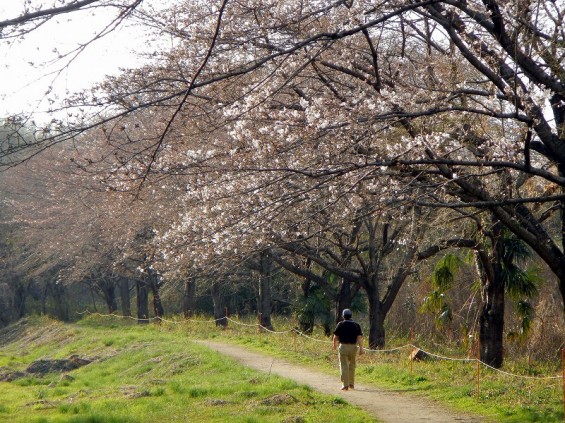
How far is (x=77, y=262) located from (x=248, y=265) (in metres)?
12.4

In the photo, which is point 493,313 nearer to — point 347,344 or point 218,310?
point 347,344

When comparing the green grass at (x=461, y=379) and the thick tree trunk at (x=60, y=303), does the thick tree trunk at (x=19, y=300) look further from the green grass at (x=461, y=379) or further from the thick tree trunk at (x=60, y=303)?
the green grass at (x=461, y=379)

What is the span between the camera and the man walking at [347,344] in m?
15.3

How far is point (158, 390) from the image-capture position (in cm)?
1662

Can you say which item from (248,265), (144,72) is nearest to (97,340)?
(248,265)

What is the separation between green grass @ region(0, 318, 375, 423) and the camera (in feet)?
43.7

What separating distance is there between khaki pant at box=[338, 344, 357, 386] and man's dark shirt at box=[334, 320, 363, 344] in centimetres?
9

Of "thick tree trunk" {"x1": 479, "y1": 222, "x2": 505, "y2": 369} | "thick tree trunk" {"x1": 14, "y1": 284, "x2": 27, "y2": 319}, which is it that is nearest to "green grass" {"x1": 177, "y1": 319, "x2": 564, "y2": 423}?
"thick tree trunk" {"x1": 479, "y1": 222, "x2": 505, "y2": 369}

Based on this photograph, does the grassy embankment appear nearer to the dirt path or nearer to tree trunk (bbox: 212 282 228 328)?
the dirt path

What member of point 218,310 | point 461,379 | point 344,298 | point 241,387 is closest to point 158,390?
point 241,387

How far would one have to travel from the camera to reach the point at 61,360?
29.7 metres

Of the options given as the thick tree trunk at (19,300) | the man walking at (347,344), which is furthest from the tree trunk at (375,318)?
the thick tree trunk at (19,300)

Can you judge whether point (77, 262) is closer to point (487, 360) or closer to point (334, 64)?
point (487, 360)

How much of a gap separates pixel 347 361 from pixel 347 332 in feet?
1.81
